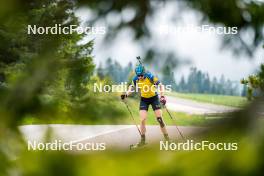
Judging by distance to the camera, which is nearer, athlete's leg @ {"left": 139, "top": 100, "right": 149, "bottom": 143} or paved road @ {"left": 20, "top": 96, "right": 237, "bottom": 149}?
paved road @ {"left": 20, "top": 96, "right": 237, "bottom": 149}

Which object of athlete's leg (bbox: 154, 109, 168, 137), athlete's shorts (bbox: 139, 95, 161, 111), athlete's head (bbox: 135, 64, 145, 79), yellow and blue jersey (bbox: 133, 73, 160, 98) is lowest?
athlete's leg (bbox: 154, 109, 168, 137)

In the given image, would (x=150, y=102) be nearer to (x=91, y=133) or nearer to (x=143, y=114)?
(x=143, y=114)

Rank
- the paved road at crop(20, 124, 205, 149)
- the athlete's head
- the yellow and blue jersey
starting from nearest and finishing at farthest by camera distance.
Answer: the paved road at crop(20, 124, 205, 149)
the athlete's head
the yellow and blue jersey

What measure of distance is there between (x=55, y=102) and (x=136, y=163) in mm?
799

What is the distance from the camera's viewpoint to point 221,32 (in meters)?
2.59

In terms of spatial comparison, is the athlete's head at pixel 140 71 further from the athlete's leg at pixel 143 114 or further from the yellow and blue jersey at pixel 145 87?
the athlete's leg at pixel 143 114

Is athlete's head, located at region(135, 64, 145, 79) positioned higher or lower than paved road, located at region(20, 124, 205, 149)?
higher

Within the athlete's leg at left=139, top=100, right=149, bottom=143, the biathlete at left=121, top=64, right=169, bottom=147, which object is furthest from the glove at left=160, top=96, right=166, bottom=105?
the athlete's leg at left=139, top=100, right=149, bottom=143

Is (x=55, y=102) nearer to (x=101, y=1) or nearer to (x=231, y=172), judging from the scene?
(x=101, y=1)

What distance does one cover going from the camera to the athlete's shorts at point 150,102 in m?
2.65

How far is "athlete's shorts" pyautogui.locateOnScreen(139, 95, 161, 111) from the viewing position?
8.68 feet

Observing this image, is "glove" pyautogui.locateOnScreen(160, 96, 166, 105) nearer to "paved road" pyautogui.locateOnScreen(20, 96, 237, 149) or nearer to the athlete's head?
"paved road" pyautogui.locateOnScreen(20, 96, 237, 149)

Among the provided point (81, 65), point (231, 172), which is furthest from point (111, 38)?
point (231, 172)

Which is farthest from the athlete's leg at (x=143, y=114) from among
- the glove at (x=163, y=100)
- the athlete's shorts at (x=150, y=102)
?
the glove at (x=163, y=100)
